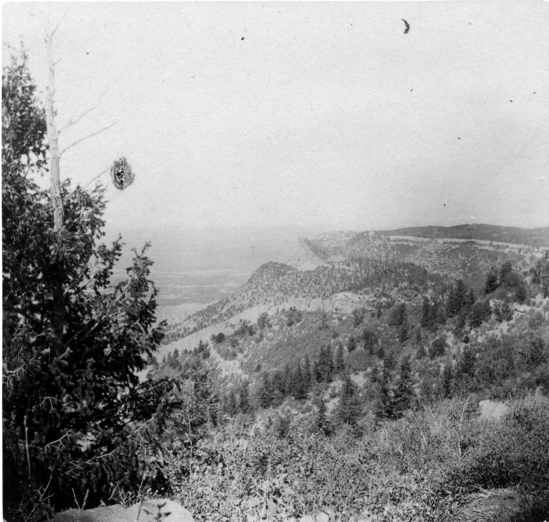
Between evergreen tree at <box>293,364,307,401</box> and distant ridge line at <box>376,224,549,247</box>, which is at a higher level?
distant ridge line at <box>376,224,549,247</box>

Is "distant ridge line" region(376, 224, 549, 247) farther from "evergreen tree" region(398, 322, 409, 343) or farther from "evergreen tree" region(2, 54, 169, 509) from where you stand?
"evergreen tree" region(2, 54, 169, 509)

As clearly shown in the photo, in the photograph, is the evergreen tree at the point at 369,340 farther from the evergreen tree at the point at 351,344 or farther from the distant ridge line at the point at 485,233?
the distant ridge line at the point at 485,233

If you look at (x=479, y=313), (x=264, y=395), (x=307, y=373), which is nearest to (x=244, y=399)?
(x=264, y=395)

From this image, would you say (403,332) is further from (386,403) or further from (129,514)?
(129,514)

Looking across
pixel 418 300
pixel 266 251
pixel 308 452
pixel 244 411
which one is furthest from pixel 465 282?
pixel 308 452

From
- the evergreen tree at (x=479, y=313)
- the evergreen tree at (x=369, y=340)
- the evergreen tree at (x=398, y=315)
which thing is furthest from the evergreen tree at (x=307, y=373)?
the evergreen tree at (x=479, y=313)

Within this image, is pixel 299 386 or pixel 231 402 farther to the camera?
pixel 299 386

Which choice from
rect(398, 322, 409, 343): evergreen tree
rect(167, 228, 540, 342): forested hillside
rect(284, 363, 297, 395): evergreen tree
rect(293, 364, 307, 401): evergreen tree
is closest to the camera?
rect(167, 228, 540, 342): forested hillside

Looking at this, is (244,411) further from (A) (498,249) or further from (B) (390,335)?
(A) (498,249)

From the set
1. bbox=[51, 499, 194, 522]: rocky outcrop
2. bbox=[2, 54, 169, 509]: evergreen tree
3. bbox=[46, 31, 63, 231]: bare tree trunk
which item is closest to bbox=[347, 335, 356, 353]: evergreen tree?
bbox=[2, 54, 169, 509]: evergreen tree

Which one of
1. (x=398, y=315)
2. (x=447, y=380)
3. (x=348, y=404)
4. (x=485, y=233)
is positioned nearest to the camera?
(x=485, y=233)

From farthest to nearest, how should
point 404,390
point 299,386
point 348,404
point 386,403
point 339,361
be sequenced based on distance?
point 339,361
point 348,404
point 404,390
point 386,403
point 299,386
